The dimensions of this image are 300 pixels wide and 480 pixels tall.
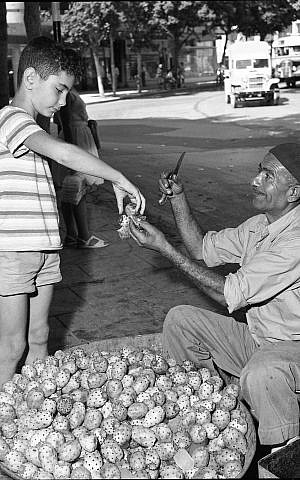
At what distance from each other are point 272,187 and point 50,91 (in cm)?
105

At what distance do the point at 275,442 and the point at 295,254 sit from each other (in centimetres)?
72

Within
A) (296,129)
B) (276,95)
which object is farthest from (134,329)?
(276,95)

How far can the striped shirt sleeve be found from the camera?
2.78 meters

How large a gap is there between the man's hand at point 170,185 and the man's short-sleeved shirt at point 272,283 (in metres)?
0.47

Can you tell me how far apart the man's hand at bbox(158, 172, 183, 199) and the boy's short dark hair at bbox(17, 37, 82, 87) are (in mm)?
622

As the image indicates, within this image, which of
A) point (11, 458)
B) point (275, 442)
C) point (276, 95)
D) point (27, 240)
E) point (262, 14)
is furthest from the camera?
point (262, 14)

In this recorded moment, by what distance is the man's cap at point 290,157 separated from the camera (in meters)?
2.79

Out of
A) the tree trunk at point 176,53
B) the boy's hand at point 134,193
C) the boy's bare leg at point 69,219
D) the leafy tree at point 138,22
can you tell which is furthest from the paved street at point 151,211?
the tree trunk at point 176,53

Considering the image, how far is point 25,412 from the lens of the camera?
96.8 inches

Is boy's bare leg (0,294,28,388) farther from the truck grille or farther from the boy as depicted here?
the truck grille

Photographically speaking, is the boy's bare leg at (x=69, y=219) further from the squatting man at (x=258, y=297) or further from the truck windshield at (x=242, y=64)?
the truck windshield at (x=242, y=64)

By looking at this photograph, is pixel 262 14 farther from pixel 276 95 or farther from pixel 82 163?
pixel 82 163

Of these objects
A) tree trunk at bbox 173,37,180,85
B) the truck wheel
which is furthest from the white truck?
tree trunk at bbox 173,37,180,85

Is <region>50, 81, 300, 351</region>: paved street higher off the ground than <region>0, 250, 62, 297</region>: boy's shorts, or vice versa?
<region>0, 250, 62, 297</region>: boy's shorts
